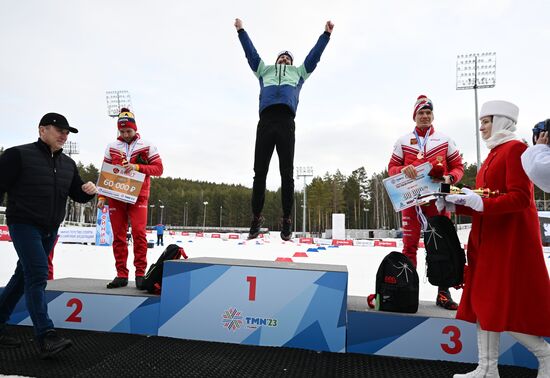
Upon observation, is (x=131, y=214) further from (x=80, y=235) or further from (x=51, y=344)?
(x=80, y=235)

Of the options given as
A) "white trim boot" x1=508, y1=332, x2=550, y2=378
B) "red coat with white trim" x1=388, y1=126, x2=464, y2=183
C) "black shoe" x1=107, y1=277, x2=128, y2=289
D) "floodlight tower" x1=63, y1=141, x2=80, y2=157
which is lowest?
"white trim boot" x1=508, y1=332, x2=550, y2=378

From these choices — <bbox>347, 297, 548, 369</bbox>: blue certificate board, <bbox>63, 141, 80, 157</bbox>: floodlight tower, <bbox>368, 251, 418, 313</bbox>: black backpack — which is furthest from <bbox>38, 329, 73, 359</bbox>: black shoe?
<bbox>63, 141, 80, 157</bbox>: floodlight tower

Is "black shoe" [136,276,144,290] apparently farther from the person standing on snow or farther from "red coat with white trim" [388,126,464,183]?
"red coat with white trim" [388,126,464,183]

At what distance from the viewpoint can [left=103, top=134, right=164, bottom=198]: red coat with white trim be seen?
4.12m

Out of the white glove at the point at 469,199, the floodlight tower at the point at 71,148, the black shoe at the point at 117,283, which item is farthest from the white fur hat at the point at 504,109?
the floodlight tower at the point at 71,148

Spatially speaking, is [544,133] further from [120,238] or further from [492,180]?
[120,238]

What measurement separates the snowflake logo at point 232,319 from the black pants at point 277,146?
1.42 m

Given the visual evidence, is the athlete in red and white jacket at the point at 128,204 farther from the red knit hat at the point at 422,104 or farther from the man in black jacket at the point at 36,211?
the red knit hat at the point at 422,104

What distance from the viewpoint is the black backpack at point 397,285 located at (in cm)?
308

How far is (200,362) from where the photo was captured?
2709mm

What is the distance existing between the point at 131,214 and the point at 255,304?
186cm

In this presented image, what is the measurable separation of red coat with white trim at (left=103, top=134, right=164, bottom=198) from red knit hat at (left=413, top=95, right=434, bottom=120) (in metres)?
2.99

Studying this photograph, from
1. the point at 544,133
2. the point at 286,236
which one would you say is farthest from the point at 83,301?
the point at 544,133

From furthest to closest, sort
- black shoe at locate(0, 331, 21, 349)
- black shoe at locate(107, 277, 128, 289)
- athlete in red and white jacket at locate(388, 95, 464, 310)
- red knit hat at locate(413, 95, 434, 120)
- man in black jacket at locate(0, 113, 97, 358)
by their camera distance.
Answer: black shoe at locate(107, 277, 128, 289) < red knit hat at locate(413, 95, 434, 120) < athlete in red and white jacket at locate(388, 95, 464, 310) < black shoe at locate(0, 331, 21, 349) < man in black jacket at locate(0, 113, 97, 358)
